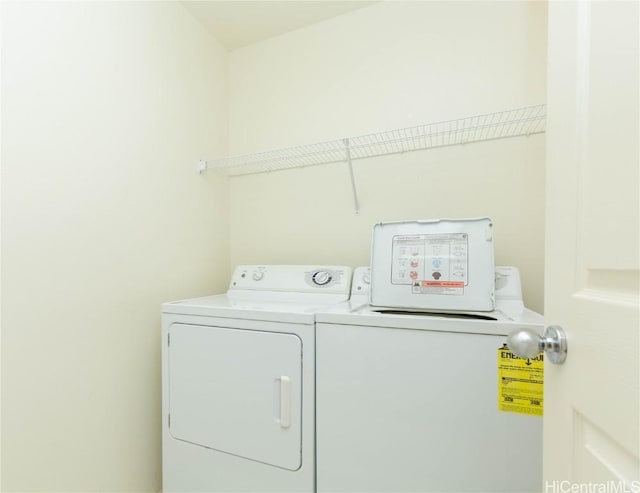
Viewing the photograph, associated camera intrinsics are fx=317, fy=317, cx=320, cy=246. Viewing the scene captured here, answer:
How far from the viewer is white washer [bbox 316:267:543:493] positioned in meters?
0.98

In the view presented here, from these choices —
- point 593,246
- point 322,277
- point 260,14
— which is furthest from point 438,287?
point 260,14

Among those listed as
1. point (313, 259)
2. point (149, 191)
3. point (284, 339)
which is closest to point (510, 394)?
point (284, 339)

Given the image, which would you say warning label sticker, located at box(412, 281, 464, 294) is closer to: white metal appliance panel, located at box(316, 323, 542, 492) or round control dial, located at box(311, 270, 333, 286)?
white metal appliance panel, located at box(316, 323, 542, 492)

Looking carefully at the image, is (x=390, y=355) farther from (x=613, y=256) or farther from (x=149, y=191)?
(x=149, y=191)

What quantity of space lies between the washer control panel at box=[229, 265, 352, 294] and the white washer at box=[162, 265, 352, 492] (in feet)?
0.43

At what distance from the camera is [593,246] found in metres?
0.53

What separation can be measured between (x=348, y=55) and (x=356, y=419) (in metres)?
1.93

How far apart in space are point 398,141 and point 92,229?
1.53 meters

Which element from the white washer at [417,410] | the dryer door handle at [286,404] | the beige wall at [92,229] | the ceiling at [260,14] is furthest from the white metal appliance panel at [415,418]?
the ceiling at [260,14]

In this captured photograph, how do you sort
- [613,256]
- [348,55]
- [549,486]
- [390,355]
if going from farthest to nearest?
1. [348,55]
2. [390,355]
3. [549,486]
4. [613,256]

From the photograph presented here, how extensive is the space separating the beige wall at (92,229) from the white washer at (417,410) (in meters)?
0.96

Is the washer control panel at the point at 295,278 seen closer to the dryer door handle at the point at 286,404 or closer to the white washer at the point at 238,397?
the white washer at the point at 238,397

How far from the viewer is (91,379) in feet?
4.43

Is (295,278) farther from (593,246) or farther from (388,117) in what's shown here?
(593,246)
